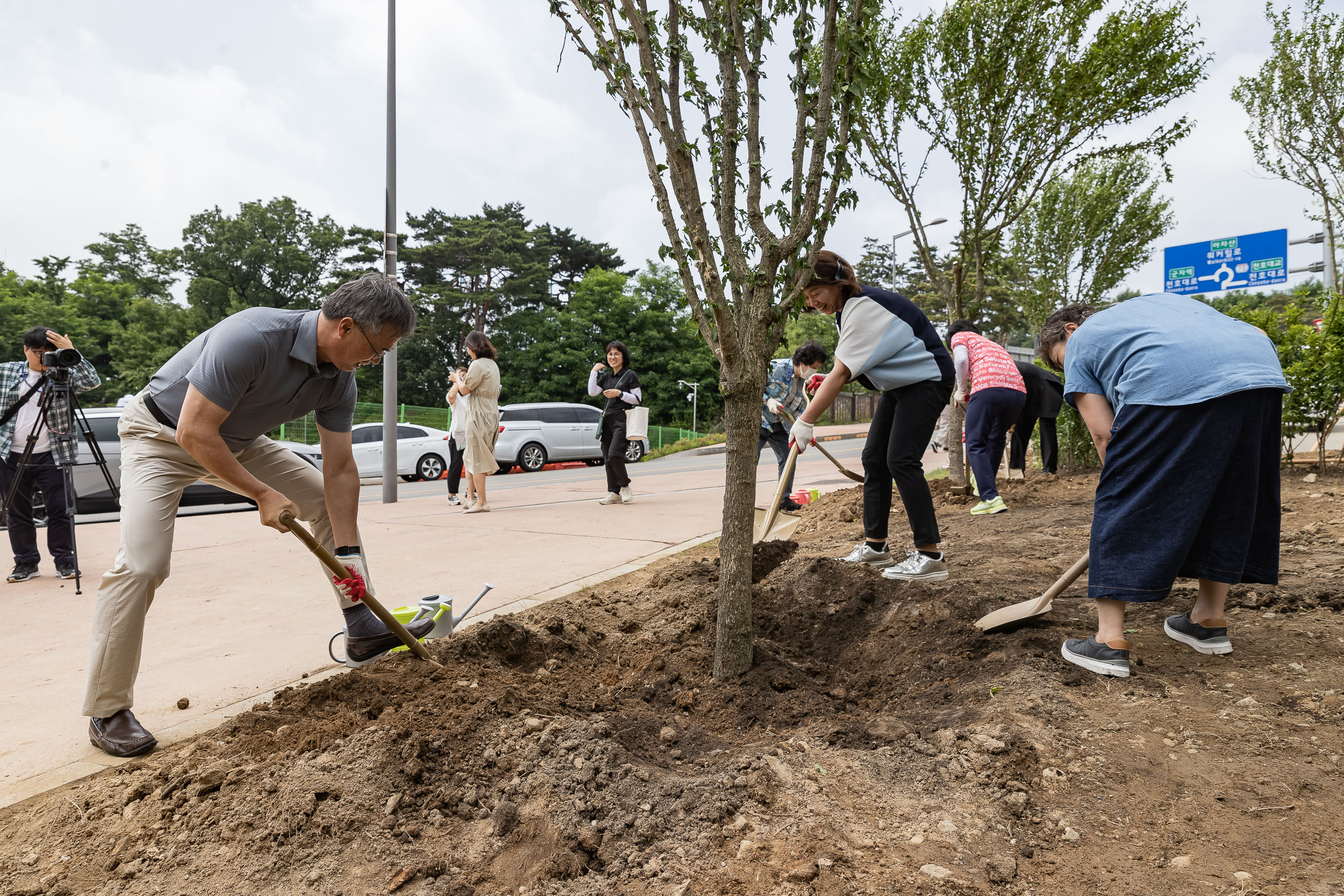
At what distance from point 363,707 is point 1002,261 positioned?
23.5 metres

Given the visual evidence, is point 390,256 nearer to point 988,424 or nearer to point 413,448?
point 988,424

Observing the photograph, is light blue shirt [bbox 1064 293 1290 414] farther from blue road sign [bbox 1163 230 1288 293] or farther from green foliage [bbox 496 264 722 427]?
green foliage [bbox 496 264 722 427]

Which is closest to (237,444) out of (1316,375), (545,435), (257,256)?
(1316,375)

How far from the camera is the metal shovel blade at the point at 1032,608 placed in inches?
120

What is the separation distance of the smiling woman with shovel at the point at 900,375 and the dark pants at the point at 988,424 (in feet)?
7.38

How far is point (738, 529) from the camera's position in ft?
8.99

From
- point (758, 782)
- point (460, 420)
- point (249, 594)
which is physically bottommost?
point (249, 594)

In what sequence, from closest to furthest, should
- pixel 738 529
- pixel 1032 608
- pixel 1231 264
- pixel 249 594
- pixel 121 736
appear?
pixel 121 736
pixel 738 529
pixel 1032 608
pixel 249 594
pixel 1231 264

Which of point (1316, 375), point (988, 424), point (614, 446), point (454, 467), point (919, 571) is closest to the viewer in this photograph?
point (919, 571)

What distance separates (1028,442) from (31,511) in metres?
8.93

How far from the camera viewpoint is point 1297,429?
752 cm

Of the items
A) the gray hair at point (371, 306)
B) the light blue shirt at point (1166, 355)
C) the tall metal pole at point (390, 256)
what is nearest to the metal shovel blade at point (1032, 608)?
the light blue shirt at point (1166, 355)

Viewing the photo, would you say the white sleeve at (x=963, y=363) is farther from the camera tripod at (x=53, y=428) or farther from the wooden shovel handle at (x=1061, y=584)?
the camera tripod at (x=53, y=428)

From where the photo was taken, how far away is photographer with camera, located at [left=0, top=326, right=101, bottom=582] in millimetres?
5340
